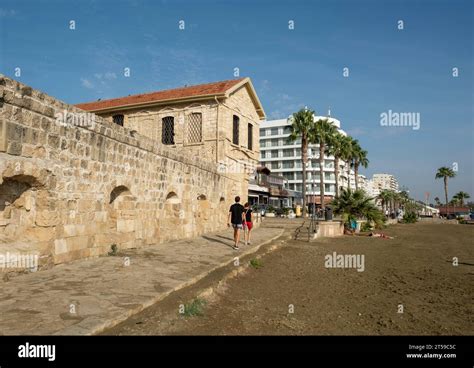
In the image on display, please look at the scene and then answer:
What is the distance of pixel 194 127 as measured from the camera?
20359 mm

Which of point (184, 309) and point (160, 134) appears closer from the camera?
point (184, 309)

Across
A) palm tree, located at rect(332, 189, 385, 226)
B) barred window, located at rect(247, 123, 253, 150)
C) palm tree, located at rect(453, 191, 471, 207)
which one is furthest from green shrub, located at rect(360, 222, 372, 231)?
palm tree, located at rect(453, 191, 471, 207)

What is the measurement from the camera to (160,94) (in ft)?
74.7

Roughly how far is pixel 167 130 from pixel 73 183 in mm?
14574

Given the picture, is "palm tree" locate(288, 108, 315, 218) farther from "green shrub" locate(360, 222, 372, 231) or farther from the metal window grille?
the metal window grille

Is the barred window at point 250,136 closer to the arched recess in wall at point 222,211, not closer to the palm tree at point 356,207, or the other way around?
the arched recess in wall at point 222,211

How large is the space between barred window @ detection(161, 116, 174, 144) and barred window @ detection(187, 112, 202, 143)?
4.13ft

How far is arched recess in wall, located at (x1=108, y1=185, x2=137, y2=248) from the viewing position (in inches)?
339

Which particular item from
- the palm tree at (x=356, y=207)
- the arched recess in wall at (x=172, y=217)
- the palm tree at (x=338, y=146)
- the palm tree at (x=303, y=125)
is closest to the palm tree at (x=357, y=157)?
the palm tree at (x=338, y=146)

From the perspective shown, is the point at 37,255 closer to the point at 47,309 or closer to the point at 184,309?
the point at 47,309

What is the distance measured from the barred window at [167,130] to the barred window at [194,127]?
126cm
